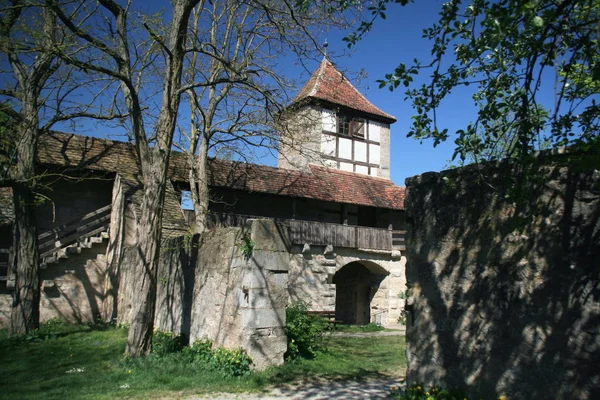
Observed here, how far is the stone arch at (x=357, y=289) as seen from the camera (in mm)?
19391

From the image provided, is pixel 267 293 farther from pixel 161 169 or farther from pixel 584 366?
pixel 584 366

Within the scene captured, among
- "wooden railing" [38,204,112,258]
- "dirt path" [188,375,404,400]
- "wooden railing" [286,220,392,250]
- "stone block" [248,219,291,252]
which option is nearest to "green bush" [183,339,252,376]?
"dirt path" [188,375,404,400]

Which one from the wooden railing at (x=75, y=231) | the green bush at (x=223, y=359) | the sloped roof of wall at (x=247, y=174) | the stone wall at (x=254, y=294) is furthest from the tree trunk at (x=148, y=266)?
the wooden railing at (x=75, y=231)

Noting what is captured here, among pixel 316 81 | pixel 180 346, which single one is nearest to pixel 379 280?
pixel 316 81

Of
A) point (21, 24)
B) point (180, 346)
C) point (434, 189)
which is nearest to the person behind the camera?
point (434, 189)

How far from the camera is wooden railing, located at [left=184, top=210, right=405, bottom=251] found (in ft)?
54.0

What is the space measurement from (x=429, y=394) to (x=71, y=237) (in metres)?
12.5

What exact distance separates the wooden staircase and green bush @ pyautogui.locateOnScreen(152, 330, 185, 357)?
640cm

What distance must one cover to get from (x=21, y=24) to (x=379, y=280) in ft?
48.2

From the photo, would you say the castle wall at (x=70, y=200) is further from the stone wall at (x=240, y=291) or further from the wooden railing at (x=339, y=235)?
the stone wall at (x=240, y=291)

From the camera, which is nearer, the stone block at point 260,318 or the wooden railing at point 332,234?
the stone block at point 260,318

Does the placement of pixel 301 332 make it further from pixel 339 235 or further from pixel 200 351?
pixel 339 235

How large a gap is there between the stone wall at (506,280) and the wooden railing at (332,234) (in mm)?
11773

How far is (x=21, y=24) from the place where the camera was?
8852 mm
